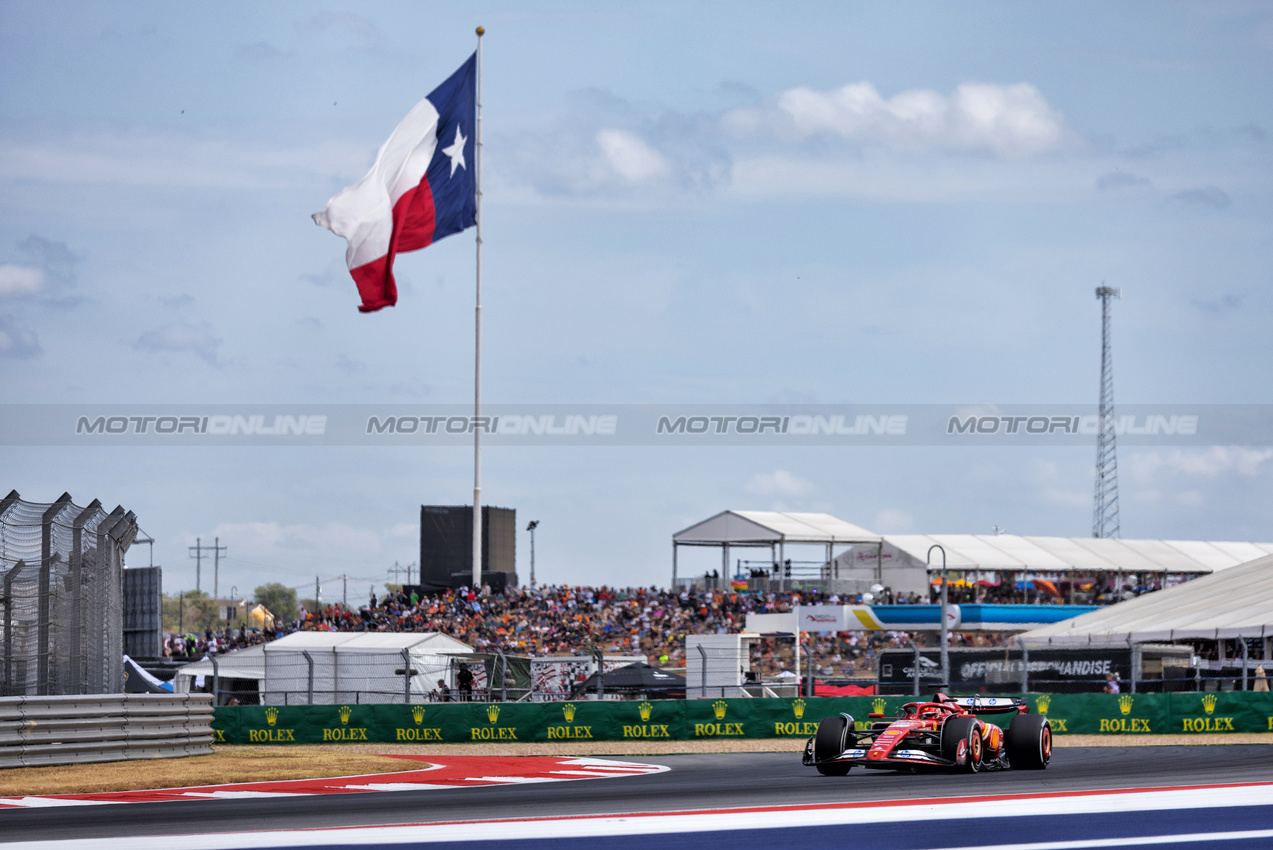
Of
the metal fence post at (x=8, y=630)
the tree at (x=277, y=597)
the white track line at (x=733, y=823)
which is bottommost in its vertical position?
the tree at (x=277, y=597)

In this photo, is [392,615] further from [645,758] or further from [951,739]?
[951,739]

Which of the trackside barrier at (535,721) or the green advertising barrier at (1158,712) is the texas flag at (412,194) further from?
the green advertising barrier at (1158,712)

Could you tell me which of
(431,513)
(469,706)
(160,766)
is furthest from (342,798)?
(431,513)

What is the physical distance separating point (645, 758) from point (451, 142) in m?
23.8

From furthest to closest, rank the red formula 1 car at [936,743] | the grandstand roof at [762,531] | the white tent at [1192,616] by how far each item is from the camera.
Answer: the grandstand roof at [762,531] → the white tent at [1192,616] → the red formula 1 car at [936,743]

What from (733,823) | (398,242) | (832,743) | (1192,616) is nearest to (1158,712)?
(1192,616)

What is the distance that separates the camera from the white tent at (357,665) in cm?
2797

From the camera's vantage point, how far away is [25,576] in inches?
633

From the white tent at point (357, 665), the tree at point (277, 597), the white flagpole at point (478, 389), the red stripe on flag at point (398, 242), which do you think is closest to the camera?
the white tent at point (357, 665)

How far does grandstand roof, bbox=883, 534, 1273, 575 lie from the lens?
54188 millimetres

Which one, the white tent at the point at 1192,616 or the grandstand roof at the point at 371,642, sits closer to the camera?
the white tent at the point at 1192,616

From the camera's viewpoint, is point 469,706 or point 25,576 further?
point 469,706

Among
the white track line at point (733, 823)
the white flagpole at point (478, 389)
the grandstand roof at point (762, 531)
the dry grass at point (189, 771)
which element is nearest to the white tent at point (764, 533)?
the grandstand roof at point (762, 531)

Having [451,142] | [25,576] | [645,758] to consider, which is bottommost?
[645,758]
